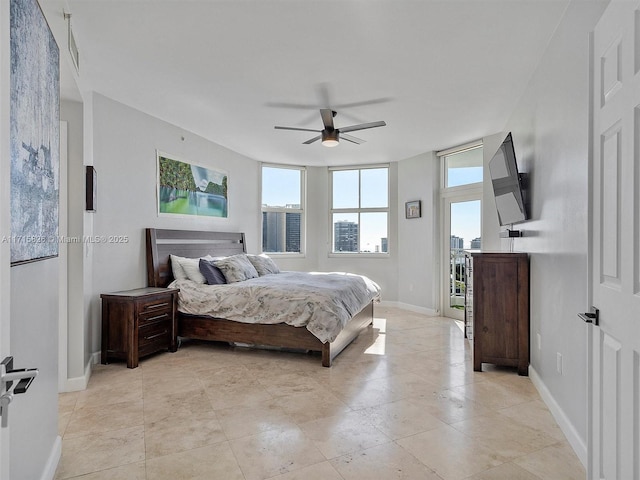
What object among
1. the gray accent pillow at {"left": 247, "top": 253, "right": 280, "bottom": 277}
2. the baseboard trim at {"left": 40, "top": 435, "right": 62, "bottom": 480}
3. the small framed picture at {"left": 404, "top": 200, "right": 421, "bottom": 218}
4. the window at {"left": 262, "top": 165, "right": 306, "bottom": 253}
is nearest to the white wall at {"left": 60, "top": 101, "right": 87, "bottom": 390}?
the baseboard trim at {"left": 40, "top": 435, "right": 62, "bottom": 480}

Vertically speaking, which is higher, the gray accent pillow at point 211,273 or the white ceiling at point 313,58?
the white ceiling at point 313,58

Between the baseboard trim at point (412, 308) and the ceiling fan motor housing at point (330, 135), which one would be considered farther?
the baseboard trim at point (412, 308)

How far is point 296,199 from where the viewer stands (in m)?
7.36

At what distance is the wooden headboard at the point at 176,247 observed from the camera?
173 inches

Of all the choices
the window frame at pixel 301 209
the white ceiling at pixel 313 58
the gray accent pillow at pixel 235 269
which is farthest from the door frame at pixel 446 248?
the gray accent pillow at pixel 235 269

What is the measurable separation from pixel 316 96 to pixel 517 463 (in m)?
3.34

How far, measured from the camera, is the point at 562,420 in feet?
7.82

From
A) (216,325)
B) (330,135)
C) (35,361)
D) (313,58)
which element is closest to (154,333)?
(216,325)

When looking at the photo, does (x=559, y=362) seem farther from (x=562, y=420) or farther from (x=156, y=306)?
(x=156, y=306)

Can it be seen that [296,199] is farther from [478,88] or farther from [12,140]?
[12,140]

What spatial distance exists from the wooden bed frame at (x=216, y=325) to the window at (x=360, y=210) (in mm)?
2353

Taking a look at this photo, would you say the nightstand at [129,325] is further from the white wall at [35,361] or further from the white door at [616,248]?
the white door at [616,248]

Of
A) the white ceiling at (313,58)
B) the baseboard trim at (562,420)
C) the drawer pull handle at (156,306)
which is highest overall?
the white ceiling at (313,58)

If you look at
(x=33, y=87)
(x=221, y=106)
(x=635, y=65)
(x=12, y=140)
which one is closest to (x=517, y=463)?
(x=635, y=65)
